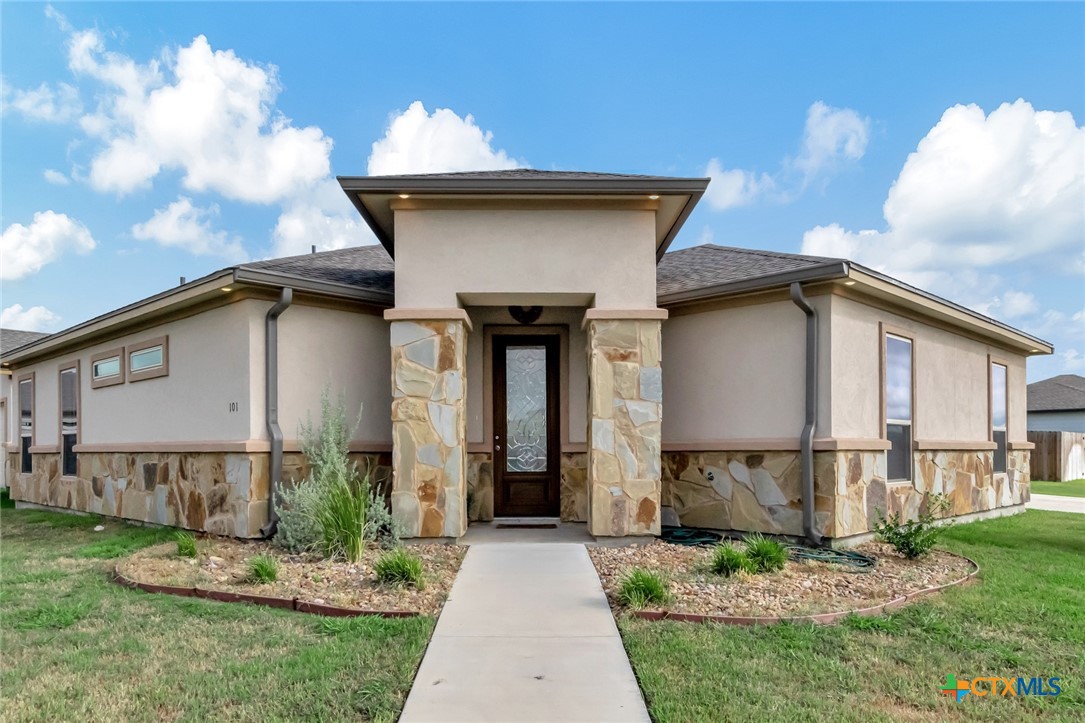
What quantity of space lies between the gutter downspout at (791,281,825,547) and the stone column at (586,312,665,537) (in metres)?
1.68

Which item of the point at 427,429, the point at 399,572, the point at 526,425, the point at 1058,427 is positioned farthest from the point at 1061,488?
the point at 399,572

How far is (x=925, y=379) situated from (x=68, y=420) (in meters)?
14.4

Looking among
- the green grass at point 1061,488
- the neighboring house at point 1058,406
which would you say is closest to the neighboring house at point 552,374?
the green grass at point 1061,488

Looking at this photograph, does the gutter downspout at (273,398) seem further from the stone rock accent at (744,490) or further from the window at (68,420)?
the window at (68,420)

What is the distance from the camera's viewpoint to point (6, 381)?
16953 mm

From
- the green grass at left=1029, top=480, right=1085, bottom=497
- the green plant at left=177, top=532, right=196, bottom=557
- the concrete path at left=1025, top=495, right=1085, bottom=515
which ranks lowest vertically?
the green grass at left=1029, top=480, right=1085, bottom=497

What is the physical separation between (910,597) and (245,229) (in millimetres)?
18338

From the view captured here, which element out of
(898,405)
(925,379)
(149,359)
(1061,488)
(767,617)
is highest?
(149,359)

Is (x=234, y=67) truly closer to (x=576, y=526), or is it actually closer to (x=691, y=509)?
(x=576, y=526)

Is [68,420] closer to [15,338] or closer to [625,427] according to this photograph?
[625,427]

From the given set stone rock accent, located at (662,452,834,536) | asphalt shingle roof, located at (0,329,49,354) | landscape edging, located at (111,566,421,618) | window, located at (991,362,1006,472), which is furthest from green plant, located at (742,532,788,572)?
asphalt shingle roof, located at (0,329,49,354)

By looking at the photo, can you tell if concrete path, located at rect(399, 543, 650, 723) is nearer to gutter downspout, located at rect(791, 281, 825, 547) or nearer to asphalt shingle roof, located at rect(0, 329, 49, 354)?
gutter downspout, located at rect(791, 281, 825, 547)

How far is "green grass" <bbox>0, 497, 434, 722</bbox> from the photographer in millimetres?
3363

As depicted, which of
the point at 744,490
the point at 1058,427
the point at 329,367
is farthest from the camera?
the point at 1058,427
